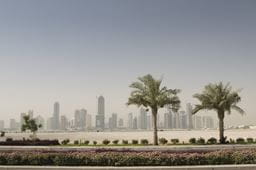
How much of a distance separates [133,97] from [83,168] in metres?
26.1

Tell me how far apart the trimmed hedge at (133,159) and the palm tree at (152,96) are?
23683 mm

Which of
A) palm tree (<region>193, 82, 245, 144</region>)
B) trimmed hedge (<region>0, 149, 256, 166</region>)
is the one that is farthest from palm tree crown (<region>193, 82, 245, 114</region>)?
trimmed hedge (<region>0, 149, 256, 166</region>)

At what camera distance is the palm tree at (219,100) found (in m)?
41.9

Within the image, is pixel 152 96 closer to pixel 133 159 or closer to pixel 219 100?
pixel 219 100

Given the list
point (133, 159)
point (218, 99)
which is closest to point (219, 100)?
point (218, 99)

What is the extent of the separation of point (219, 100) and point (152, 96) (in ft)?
24.7

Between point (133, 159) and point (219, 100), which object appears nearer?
point (133, 159)

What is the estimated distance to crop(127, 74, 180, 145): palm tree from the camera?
41594 mm

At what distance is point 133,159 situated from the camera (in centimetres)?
1744

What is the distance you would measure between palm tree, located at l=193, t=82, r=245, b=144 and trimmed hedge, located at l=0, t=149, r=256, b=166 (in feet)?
80.2

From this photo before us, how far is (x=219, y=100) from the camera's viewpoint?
42.2 meters

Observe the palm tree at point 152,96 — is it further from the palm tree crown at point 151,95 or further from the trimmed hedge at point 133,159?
the trimmed hedge at point 133,159

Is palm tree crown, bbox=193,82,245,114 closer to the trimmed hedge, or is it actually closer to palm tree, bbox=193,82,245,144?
palm tree, bbox=193,82,245,144

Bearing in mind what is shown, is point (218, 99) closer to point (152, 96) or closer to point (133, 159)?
point (152, 96)
